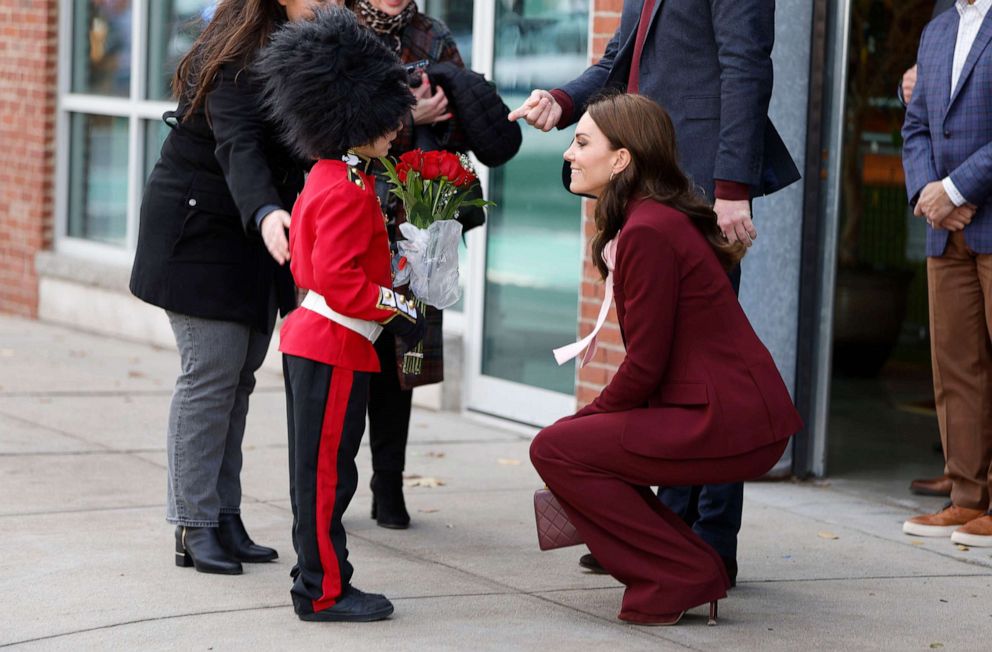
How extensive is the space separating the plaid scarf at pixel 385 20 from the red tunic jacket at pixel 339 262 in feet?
4.16

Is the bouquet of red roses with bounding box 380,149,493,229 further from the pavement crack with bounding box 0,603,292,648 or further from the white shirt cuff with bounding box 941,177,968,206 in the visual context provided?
the white shirt cuff with bounding box 941,177,968,206

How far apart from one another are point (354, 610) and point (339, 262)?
3.03ft

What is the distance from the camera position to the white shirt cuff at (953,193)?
5426 millimetres

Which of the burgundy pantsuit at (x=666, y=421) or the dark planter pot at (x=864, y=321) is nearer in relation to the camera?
the burgundy pantsuit at (x=666, y=421)

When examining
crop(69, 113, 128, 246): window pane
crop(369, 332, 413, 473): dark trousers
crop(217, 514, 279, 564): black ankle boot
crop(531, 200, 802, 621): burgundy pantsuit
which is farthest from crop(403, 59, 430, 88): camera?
crop(69, 113, 128, 246): window pane

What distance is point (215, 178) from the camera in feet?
15.3

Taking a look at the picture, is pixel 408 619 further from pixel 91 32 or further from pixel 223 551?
pixel 91 32

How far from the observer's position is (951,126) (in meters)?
5.52

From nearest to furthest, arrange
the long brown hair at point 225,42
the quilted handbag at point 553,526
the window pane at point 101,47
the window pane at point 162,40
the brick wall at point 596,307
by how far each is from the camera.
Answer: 1. the quilted handbag at point 553,526
2. the long brown hair at point 225,42
3. the brick wall at point 596,307
4. the window pane at point 162,40
5. the window pane at point 101,47

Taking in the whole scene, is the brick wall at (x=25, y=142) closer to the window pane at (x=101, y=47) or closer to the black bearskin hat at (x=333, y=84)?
the window pane at (x=101, y=47)

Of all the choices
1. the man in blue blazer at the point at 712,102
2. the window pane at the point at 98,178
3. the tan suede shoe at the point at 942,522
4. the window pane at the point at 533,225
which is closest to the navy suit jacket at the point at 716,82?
the man in blue blazer at the point at 712,102

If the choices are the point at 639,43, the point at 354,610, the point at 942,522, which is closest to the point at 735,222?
the point at 639,43

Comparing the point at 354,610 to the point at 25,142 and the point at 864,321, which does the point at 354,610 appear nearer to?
the point at 864,321

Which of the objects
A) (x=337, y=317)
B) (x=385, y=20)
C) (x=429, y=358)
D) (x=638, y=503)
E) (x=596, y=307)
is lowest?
(x=638, y=503)
